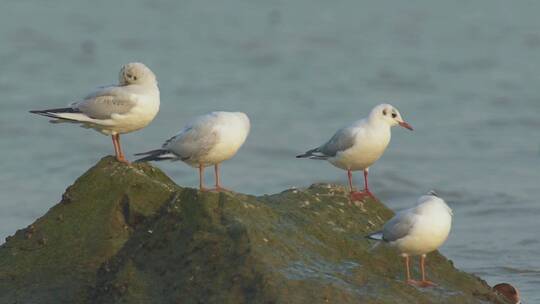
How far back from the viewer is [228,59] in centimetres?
2644

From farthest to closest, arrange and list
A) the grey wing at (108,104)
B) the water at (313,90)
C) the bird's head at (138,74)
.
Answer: the water at (313,90) < the bird's head at (138,74) < the grey wing at (108,104)

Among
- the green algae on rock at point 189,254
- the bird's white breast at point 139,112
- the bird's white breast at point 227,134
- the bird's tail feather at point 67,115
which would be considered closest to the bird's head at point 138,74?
the bird's white breast at point 139,112

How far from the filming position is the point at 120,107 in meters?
9.54

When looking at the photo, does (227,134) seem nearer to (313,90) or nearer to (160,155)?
(160,155)

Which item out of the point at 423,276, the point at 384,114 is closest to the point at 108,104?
the point at 384,114

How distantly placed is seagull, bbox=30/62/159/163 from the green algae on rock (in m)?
0.79

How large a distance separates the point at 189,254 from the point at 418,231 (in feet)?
5.80

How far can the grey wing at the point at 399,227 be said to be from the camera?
8273mm

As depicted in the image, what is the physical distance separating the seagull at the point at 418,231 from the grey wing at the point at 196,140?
1591 mm

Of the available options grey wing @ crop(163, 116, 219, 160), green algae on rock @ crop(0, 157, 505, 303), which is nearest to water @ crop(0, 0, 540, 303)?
green algae on rock @ crop(0, 157, 505, 303)

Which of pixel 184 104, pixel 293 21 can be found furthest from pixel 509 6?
pixel 184 104

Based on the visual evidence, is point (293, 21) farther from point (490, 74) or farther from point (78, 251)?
point (78, 251)

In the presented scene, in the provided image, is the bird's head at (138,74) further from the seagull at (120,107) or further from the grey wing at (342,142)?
the grey wing at (342,142)

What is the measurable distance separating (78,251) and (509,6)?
24.8 metres
